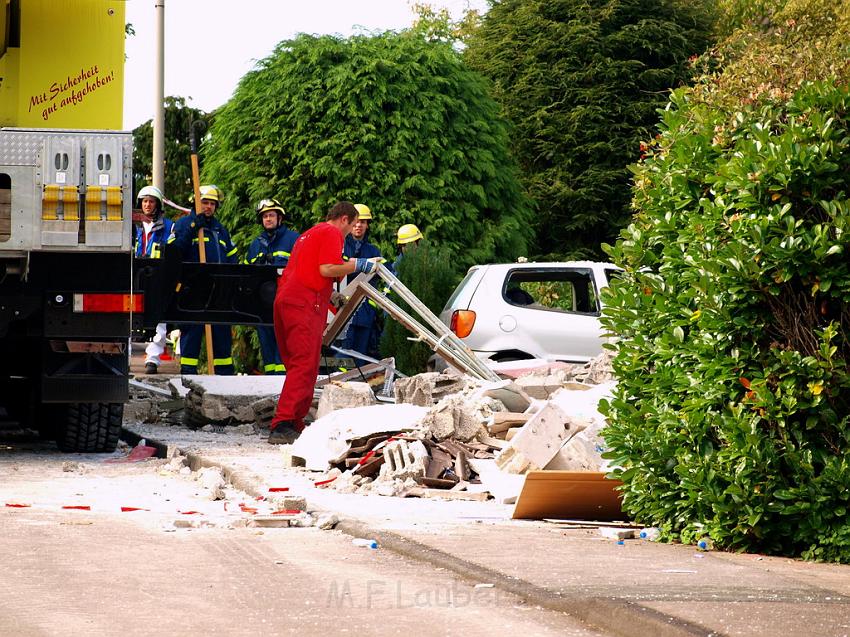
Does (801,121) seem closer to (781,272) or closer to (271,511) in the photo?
(781,272)

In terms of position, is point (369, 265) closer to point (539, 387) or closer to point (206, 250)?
point (539, 387)

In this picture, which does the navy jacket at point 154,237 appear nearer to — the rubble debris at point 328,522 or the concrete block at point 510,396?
the concrete block at point 510,396

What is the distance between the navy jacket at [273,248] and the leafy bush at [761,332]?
8705 mm

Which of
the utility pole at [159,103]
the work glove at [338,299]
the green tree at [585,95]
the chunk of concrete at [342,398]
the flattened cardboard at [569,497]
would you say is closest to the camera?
the flattened cardboard at [569,497]

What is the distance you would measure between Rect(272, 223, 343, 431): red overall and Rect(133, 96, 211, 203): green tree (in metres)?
27.6

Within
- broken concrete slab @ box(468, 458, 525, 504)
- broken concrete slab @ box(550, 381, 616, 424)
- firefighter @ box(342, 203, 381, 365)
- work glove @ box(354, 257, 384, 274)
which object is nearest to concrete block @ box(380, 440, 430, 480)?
broken concrete slab @ box(468, 458, 525, 504)

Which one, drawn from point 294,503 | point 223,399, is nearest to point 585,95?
point 223,399

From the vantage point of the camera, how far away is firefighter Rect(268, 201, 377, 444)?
38.4 feet

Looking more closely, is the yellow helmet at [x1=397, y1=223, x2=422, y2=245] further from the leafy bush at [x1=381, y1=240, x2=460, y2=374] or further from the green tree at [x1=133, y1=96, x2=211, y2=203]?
the green tree at [x1=133, y1=96, x2=211, y2=203]

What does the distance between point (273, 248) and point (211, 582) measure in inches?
379

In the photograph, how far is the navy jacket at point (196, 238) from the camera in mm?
16078

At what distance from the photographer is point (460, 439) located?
998 centimetres

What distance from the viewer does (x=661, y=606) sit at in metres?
5.30

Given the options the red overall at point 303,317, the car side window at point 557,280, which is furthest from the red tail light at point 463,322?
the red overall at point 303,317
